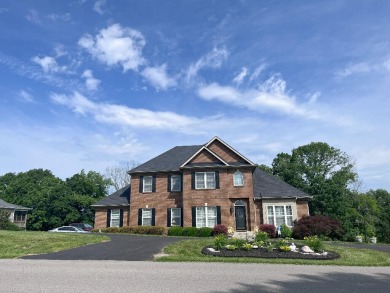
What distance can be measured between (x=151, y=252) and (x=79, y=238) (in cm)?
671

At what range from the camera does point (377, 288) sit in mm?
8500

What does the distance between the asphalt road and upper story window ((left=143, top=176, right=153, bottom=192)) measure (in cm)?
1958

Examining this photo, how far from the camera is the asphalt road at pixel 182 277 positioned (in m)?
8.08

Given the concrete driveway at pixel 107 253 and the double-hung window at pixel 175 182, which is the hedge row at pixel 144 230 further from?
the concrete driveway at pixel 107 253

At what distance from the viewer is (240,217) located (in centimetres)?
2961

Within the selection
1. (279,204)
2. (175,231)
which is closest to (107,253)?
(175,231)

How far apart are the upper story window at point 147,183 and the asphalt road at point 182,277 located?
1958 centimetres

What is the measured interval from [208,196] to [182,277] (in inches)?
807

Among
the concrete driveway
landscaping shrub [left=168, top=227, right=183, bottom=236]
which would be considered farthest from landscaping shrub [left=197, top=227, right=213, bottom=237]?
the concrete driveway

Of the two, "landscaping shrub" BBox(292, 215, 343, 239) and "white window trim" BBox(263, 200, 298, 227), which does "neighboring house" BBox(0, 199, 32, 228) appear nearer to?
"white window trim" BBox(263, 200, 298, 227)

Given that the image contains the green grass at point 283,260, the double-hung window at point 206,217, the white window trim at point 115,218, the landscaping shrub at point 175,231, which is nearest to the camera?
the green grass at point 283,260

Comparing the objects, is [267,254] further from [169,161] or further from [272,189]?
[169,161]

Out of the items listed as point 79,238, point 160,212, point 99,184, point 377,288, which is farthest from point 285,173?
point 377,288

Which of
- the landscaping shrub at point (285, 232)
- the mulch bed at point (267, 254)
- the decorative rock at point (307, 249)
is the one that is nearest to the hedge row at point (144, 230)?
the landscaping shrub at point (285, 232)
